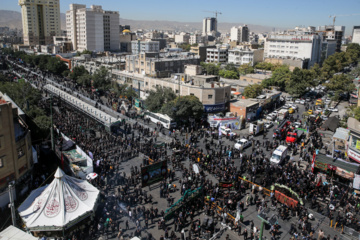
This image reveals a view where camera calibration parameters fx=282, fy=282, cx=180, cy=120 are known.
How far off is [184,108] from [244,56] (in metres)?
57.6

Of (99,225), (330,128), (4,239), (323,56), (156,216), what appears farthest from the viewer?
(323,56)

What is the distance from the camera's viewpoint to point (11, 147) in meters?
18.8

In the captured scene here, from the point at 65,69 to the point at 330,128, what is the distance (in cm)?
6050

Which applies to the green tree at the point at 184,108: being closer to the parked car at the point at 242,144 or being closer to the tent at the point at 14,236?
the parked car at the point at 242,144

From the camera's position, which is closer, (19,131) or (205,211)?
(205,211)

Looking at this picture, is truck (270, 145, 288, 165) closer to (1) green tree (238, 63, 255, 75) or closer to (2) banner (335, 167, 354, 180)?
(2) banner (335, 167, 354, 180)

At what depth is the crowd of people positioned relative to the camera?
1647cm

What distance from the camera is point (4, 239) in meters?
12.2

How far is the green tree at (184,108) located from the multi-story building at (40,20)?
387ft

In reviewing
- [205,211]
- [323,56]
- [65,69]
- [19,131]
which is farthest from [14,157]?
[323,56]

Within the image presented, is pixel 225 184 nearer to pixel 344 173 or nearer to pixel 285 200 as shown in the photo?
pixel 285 200

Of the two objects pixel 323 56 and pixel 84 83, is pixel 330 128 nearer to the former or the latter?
pixel 84 83

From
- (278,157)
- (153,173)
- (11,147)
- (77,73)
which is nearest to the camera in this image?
(11,147)

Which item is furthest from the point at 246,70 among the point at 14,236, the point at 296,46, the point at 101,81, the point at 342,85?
the point at 14,236
